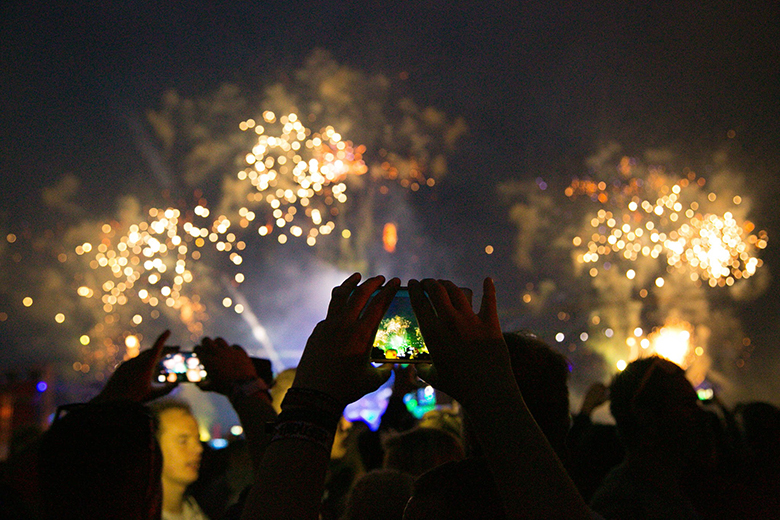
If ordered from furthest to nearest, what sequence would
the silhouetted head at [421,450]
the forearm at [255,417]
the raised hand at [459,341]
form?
1. the silhouetted head at [421,450]
2. the forearm at [255,417]
3. the raised hand at [459,341]

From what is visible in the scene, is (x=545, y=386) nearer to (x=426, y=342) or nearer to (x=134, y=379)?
(x=426, y=342)

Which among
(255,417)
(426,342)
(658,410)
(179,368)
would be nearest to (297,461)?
(426,342)

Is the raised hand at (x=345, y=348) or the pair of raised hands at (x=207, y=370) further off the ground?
the pair of raised hands at (x=207, y=370)

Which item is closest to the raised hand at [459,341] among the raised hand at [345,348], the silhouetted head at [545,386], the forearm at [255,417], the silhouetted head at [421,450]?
the raised hand at [345,348]

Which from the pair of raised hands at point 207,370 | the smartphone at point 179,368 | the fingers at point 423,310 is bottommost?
the fingers at point 423,310

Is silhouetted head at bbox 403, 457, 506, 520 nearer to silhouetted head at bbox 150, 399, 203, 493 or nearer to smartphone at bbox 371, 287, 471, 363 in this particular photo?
smartphone at bbox 371, 287, 471, 363

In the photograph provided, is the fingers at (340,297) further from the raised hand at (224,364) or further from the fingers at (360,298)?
the raised hand at (224,364)

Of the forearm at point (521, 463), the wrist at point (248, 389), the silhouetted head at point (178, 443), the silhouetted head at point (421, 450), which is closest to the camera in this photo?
the forearm at point (521, 463)
